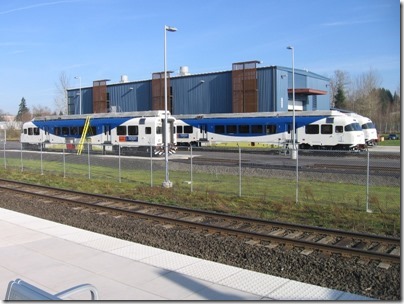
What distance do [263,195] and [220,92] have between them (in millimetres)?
44265

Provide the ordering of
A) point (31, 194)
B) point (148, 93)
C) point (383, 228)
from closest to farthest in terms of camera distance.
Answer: point (383, 228) < point (31, 194) < point (148, 93)

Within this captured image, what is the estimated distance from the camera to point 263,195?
659 inches

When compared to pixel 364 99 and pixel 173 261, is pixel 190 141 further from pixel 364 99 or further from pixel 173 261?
pixel 364 99

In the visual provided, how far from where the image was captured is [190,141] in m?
48.0

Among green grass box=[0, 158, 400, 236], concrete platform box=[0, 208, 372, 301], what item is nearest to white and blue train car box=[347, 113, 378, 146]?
green grass box=[0, 158, 400, 236]

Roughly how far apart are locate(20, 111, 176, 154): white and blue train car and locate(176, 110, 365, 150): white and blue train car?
247 inches

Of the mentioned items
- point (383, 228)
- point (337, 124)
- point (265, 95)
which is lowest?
Answer: point (383, 228)

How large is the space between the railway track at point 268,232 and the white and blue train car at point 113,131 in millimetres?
20299

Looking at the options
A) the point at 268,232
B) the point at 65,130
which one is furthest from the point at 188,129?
the point at 268,232

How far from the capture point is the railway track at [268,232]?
30.2 ft

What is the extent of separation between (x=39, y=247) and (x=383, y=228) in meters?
8.33

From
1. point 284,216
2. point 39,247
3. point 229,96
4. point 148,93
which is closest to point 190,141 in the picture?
point 229,96

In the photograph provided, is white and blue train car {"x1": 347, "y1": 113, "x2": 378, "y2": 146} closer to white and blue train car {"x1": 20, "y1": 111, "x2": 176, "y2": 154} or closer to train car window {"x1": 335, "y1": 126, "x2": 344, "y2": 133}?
train car window {"x1": 335, "y1": 126, "x2": 344, "y2": 133}

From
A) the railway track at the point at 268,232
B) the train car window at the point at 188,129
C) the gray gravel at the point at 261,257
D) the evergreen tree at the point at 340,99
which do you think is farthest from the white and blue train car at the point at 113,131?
the evergreen tree at the point at 340,99
